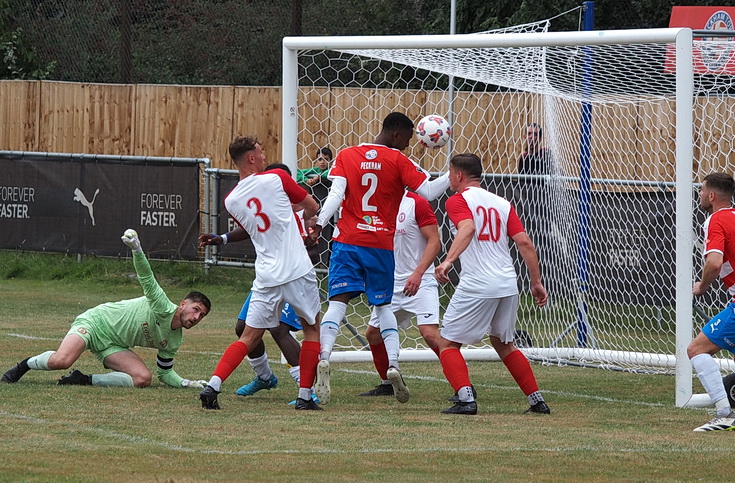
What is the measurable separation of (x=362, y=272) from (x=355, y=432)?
1.88 meters

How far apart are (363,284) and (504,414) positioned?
1450 millimetres

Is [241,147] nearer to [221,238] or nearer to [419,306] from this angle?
[221,238]

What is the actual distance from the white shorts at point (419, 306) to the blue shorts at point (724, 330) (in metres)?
2.47

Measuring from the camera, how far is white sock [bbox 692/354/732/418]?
340 inches

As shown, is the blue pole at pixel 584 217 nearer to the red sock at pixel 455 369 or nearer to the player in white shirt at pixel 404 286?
the player in white shirt at pixel 404 286

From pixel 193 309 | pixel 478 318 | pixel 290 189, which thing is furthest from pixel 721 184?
pixel 193 309

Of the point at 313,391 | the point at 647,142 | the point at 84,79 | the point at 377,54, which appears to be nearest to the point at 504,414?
the point at 313,391

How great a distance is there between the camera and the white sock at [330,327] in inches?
373

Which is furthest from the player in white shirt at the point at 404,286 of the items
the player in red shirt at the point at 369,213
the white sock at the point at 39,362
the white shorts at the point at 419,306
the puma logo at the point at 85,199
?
the puma logo at the point at 85,199

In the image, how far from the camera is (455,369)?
9.25 meters

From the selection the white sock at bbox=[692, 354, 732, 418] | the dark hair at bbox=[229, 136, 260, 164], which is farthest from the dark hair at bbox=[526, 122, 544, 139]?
the white sock at bbox=[692, 354, 732, 418]

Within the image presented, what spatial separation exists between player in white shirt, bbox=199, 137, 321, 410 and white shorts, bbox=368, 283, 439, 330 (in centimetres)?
130

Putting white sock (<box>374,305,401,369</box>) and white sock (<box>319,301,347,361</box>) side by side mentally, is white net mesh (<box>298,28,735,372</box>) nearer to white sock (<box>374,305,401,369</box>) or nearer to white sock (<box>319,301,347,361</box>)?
white sock (<box>374,305,401,369</box>)

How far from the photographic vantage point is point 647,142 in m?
15.9
